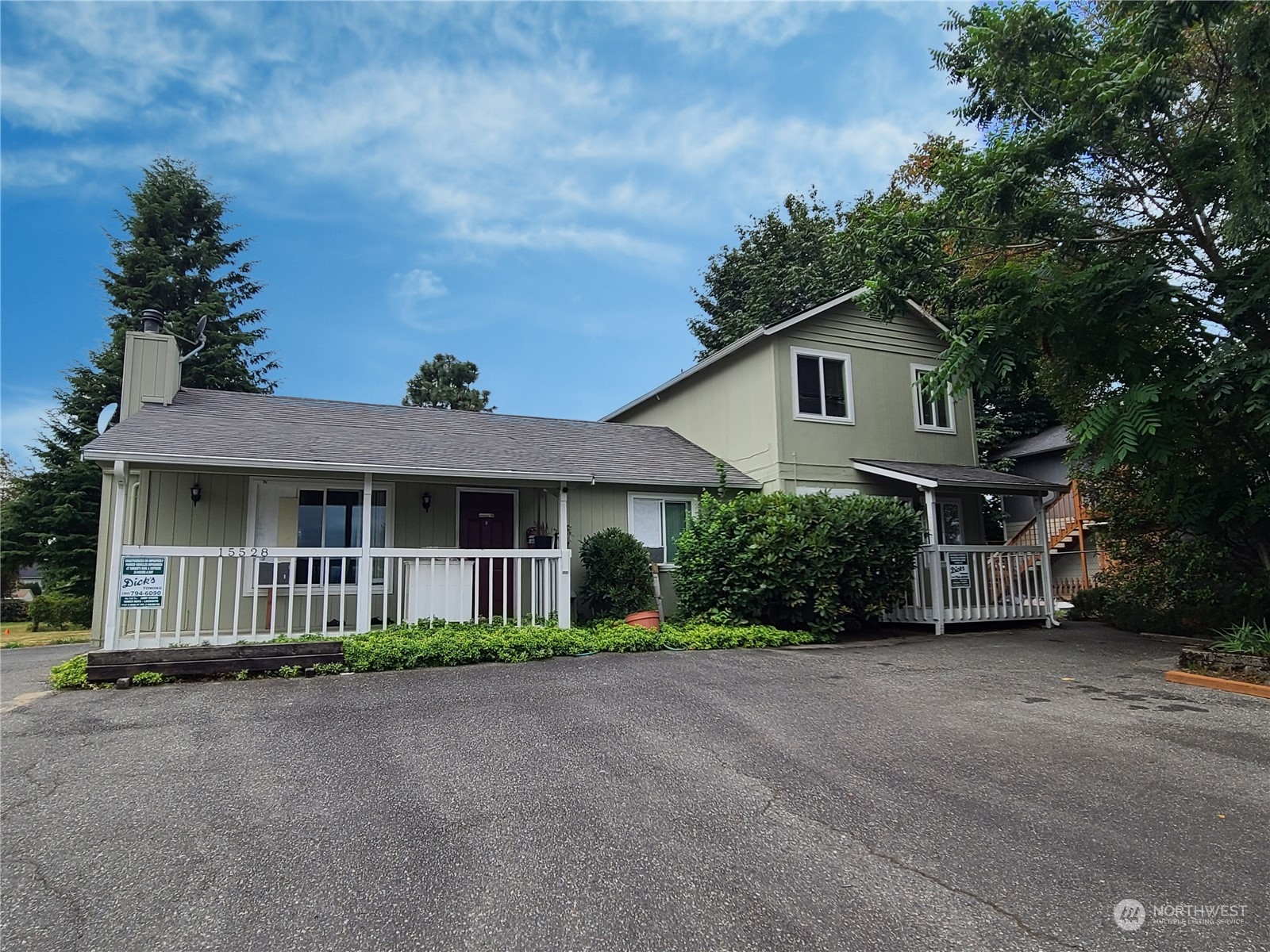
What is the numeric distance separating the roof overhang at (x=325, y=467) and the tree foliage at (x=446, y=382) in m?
22.8

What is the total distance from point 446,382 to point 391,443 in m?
22.6

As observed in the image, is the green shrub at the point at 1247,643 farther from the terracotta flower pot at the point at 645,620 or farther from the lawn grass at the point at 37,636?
the lawn grass at the point at 37,636

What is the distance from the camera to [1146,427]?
23.8ft

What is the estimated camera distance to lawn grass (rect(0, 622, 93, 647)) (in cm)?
1405

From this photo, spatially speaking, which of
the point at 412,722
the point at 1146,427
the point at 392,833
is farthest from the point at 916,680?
the point at 392,833

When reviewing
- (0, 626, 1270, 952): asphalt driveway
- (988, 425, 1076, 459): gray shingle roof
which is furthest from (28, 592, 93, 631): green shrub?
(988, 425, 1076, 459): gray shingle roof

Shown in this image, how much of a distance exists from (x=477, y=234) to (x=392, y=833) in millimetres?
21665

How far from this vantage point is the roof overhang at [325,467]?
832 centimetres

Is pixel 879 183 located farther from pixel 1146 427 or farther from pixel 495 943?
pixel 495 943

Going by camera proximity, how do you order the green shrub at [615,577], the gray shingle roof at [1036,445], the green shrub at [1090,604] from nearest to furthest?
the green shrub at [615,577], the green shrub at [1090,604], the gray shingle roof at [1036,445]

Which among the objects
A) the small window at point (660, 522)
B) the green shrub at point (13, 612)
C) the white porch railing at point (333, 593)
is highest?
the small window at point (660, 522)

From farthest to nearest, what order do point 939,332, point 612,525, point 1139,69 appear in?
point 939,332 → point 612,525 → point 1139,69

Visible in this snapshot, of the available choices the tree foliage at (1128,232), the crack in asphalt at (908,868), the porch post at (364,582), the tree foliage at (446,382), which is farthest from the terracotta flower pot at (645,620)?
the tree foliage at (446,382)

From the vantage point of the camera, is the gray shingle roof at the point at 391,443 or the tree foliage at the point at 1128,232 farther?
the gray shingle roof at the point at 391,443
